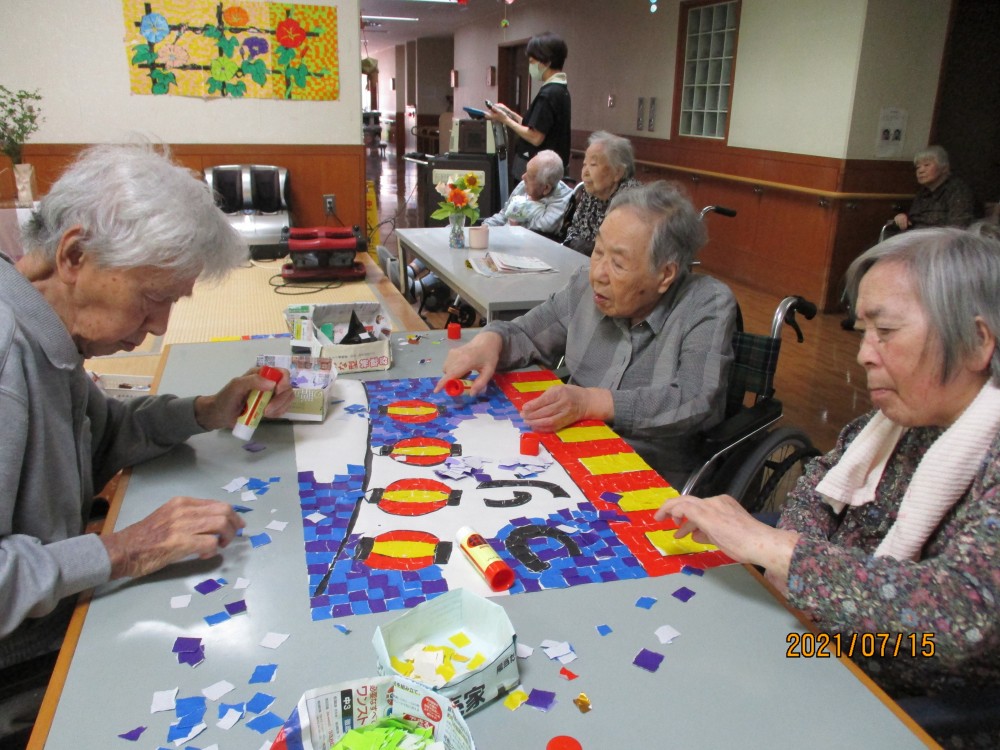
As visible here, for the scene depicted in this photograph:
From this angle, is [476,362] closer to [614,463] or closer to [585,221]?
[614,463]

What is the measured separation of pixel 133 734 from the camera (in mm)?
806

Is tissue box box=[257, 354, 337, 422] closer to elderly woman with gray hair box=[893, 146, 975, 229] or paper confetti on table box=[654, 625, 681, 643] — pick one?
paper confetti on table box=[654, 625, 681, 643]

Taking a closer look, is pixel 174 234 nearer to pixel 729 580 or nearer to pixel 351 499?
pixel 351 499

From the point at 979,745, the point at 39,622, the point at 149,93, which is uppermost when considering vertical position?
the point at 149,93

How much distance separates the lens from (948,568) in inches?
38.0

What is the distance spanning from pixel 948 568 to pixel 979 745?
30 cm

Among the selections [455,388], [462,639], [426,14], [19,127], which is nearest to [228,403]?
[455,388]

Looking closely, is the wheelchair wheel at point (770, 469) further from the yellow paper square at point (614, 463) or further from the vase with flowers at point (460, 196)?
the vase with flowers at point (460, 196)

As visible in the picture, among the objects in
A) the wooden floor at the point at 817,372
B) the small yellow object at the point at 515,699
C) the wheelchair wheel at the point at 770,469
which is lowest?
the wooden floor at the point at 817,372

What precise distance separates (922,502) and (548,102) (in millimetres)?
3831

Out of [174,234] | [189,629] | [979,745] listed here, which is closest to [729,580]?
[979,745]

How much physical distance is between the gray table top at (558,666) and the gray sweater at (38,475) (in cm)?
7

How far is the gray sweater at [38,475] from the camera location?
3.19ft

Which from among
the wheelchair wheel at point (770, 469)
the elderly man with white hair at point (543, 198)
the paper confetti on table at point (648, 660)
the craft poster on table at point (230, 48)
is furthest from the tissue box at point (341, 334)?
the craft poster on table at point (230, 48)
